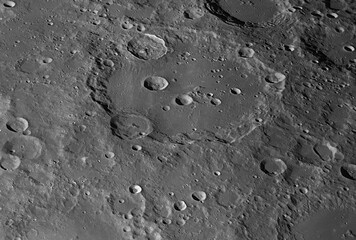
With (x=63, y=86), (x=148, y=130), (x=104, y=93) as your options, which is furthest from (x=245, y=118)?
(x=63, y=86)

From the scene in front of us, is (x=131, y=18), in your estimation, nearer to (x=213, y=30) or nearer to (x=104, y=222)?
(x=213, y=30)

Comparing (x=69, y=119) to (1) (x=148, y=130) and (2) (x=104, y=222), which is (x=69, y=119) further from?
(2) (x=104, y=222)

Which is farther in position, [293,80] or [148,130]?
[293,80]

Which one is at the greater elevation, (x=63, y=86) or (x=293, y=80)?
(x=293, y=80)

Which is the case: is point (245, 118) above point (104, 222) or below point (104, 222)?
above

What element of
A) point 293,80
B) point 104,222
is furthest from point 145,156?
point 293,80

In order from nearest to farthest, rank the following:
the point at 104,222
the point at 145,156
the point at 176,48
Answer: the point at 104,222
the point at 145,156
the point at 176,48

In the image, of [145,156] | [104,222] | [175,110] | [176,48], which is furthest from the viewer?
[176,48]
